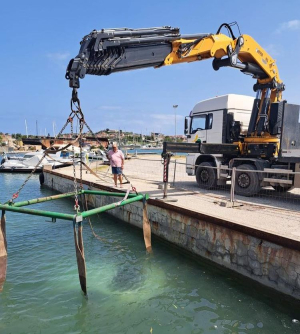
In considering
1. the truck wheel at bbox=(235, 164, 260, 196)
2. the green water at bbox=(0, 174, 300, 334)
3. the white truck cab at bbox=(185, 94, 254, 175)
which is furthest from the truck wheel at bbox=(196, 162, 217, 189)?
the green water at bbox=(0, 174, 300, 334)

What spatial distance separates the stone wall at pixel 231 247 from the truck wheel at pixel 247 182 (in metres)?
2.94

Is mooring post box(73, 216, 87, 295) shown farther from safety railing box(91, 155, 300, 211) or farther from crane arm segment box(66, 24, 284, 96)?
safety railing box(91, 155, 300, 211)

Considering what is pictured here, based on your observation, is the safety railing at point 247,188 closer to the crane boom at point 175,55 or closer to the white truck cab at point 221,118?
the white truck cab at point 221,118

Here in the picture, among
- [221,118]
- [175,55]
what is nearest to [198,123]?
[221,118]

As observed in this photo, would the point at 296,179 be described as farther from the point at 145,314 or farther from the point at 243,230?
the point at 145,314

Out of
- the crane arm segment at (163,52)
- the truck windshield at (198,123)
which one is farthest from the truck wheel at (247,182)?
the crane arm segment at (163,52)

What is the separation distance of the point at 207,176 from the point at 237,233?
491cm

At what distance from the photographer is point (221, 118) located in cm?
1083

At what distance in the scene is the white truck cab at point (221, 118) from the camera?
10719mm

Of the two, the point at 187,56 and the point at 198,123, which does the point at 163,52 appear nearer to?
the point at 187,56

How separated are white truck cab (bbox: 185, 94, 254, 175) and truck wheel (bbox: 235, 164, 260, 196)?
1166 millimetres

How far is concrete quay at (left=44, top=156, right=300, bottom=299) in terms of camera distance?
5.13m

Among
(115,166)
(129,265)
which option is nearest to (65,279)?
(129,265)

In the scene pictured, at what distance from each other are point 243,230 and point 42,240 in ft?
19.2
